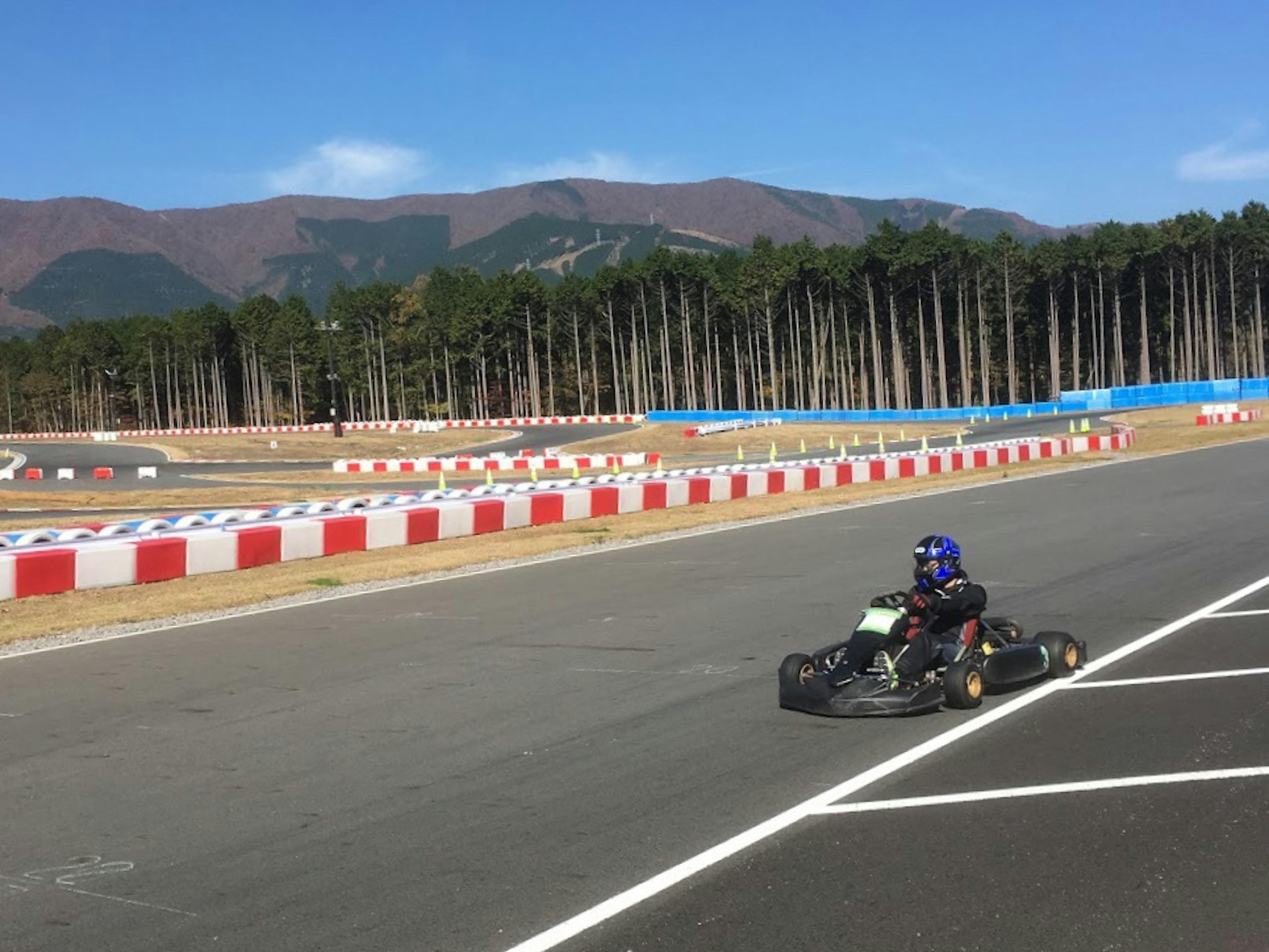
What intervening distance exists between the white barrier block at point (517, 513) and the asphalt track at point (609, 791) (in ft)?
32.4

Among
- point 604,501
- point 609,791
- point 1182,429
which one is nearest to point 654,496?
point 604,501

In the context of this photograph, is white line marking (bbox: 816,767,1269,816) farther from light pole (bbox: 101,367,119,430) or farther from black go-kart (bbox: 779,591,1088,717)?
light pole (bbox: 101,367,119,430)

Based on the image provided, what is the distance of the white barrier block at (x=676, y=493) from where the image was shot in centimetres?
2552

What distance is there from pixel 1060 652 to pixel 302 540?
12.4 metres

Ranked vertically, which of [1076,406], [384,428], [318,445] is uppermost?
[384,428]

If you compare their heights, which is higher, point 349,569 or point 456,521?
point 456,521

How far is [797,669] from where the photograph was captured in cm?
790

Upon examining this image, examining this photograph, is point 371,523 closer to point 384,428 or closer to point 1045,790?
point 1045,790

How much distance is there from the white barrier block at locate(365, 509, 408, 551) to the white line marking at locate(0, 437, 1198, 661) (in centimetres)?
295

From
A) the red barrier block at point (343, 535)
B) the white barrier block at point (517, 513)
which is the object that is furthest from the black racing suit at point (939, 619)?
the white barrier block at point (517, 513)

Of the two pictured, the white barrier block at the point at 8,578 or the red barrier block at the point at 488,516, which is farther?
the red barrier block at the point at 488,516

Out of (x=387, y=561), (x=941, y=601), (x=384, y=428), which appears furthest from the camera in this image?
(x=384, y=428)

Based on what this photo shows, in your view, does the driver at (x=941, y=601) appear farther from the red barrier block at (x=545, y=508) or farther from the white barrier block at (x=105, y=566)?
the red barrier block at (x=545, y=508)

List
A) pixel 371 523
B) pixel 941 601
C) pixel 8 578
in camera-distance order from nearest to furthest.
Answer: pixel 941 601 → pixel 8 578 → pixel 371 523
